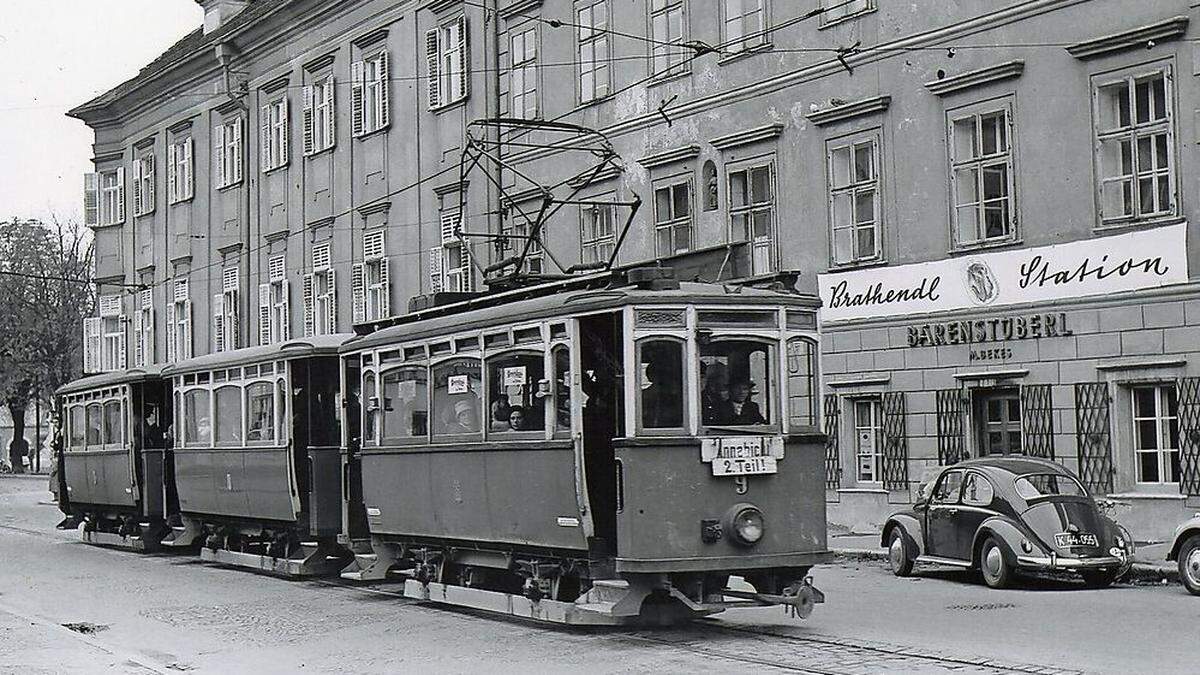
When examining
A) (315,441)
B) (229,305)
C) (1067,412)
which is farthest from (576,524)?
(229,305)

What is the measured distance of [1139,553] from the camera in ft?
66.5

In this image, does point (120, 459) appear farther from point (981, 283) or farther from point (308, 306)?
point (981, 283)

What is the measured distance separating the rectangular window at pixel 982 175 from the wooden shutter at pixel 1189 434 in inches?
140

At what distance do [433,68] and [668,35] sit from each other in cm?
829

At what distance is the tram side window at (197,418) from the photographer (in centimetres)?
2526

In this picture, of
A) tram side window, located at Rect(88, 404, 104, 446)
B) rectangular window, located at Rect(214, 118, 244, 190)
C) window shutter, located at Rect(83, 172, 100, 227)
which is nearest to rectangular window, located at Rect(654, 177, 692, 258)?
tram side window, located at Rect(88, 404, 104, 446)

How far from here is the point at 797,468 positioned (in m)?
14.6

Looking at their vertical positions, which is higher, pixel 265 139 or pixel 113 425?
pixel 265 139

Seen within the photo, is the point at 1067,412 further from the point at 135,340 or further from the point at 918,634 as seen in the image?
the point at 135,340

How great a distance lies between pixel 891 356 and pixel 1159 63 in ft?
20.3

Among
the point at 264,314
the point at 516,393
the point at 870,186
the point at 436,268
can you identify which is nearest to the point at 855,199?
the point at 870,186

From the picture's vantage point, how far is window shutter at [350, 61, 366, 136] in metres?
39.6

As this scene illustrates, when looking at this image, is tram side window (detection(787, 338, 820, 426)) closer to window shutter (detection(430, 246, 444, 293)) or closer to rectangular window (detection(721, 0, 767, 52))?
rectangular window (detection(721, 0, 767, 52))

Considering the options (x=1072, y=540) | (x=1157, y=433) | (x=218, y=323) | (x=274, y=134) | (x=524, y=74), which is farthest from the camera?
(x=218, y=323)
